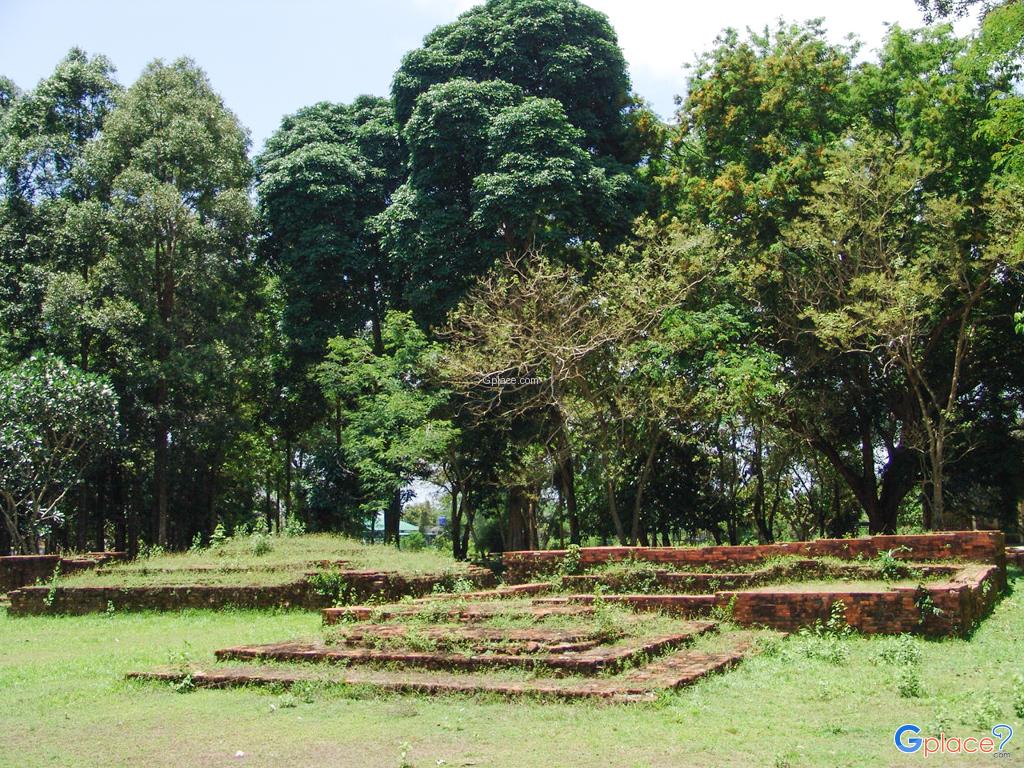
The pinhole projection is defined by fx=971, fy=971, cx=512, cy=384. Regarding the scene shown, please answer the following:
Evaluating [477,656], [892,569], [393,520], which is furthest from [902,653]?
[393,520]

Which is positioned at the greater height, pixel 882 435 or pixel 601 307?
pixel 601 307

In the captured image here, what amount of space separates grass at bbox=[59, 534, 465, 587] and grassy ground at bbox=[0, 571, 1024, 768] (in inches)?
242

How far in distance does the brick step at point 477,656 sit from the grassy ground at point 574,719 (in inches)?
28.8

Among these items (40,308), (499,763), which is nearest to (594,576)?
(499,763)

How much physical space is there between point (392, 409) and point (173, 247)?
8372mm

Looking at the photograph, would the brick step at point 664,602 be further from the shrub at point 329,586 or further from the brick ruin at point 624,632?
the shrub at point 329,586

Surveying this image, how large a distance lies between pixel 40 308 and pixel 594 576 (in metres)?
18.0

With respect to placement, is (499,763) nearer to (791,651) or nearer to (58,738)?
(58,738)

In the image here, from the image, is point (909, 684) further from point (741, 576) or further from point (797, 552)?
point (797, 552)

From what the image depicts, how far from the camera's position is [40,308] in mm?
24609

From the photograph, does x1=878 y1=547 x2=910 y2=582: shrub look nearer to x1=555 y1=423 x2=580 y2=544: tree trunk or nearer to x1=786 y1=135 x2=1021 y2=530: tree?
x1=786 y1=135 x2=1021 y2=530: tree

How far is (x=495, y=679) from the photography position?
769 centimetres

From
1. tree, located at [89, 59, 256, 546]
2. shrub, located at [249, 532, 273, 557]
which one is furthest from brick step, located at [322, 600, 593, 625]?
tree, located at [89, 59, 256, 546]

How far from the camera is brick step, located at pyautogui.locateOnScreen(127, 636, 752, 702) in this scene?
707 cm
